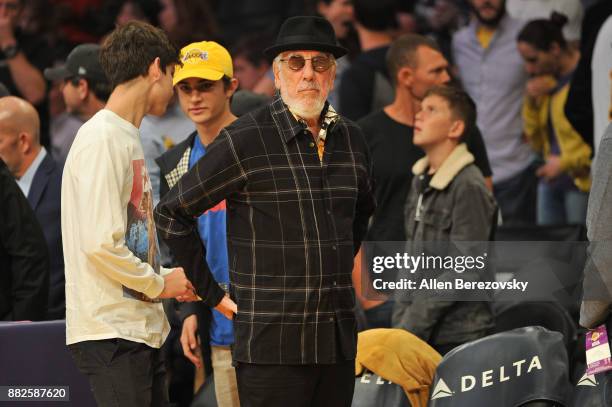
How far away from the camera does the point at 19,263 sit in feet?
17.1

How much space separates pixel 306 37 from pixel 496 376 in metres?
1.76

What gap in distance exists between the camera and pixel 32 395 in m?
4.96

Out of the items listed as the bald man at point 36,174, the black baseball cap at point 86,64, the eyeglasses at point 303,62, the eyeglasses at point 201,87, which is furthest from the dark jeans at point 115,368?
the black baseball cap at point 86,64

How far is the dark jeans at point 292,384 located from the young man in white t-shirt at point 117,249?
1.31 feet

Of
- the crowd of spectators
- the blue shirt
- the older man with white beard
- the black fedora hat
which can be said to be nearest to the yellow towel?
the crowd of spectators

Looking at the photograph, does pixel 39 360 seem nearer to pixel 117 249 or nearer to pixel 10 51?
pixel 117 249

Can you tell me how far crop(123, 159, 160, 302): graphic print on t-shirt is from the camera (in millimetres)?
4316

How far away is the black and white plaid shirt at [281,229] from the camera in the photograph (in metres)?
4.10

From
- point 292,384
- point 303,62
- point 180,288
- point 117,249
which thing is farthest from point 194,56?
point 292,384

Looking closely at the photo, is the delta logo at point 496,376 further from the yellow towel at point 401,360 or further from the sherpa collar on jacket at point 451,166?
the sherpa collar on jacket at point 451,166

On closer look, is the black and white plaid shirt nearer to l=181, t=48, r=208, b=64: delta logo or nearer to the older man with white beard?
the older man with white beard

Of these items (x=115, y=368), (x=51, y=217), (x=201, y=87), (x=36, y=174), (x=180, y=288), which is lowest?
(x=115, y=368)

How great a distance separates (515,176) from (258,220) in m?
4.38

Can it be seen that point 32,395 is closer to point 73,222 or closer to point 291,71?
point 73,222
